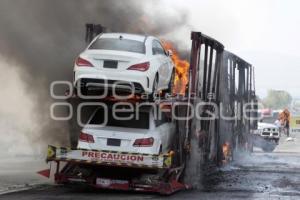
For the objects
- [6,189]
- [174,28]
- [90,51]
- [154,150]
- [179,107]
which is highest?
[174,28]

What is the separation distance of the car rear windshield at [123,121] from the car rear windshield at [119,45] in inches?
50.0

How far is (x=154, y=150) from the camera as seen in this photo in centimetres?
1152

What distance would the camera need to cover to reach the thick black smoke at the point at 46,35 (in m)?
16.4

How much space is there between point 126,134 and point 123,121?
1.87ft

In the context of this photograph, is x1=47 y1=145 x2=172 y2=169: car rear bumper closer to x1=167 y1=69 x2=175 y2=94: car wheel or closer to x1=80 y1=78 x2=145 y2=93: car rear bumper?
x1=80 y1=78 x2=145 y2=93: car rear bumper

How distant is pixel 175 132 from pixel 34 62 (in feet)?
18.4

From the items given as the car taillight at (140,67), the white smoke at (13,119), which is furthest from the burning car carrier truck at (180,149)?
the white smoke at (13,119)

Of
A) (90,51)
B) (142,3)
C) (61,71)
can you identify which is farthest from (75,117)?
(142,3)

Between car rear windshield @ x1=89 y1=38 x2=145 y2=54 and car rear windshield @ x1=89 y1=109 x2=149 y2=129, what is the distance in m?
1.27

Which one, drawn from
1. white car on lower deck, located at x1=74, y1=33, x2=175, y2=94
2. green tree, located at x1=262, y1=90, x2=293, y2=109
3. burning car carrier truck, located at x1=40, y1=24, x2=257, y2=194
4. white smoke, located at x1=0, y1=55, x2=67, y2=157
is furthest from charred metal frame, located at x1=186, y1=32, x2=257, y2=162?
green tree, located at x1=262, y1=90, x2=293, y2=109

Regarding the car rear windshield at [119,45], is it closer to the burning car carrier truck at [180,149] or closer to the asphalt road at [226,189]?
the burning car carrier truck at [180,149]

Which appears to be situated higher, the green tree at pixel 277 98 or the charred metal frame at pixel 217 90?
the green tree at pixel 277 98

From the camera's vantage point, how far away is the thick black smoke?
53.8 feet

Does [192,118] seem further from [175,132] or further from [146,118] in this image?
[146,118]
